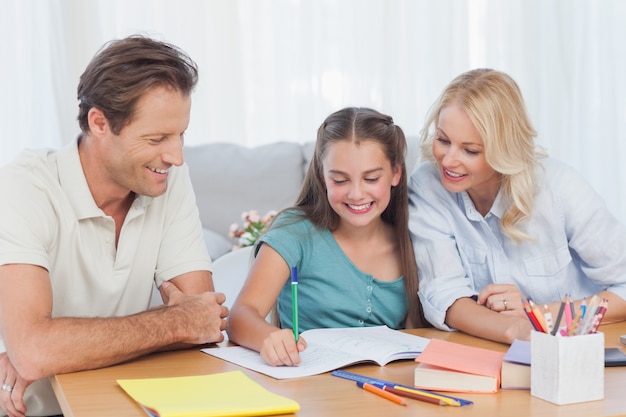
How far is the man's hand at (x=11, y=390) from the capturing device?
151 centimetres

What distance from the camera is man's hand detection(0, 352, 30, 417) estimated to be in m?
1.51

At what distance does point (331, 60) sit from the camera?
13.0 ft

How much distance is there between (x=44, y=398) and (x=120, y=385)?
15.8 inches

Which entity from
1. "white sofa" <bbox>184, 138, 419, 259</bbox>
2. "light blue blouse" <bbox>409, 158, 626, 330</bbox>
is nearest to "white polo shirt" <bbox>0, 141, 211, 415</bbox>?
"light blue blouse" <bbox>409, 158, 626, 330</bbox>

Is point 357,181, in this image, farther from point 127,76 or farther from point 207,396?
point 207,396

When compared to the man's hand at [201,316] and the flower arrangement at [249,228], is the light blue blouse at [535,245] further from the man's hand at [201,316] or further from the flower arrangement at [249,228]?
the flower arrangement at [249,228]

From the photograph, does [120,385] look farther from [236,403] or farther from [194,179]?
[194,179]

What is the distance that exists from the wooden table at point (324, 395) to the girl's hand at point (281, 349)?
0.15ft

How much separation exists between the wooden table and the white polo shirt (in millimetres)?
272

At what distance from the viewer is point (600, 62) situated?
4.27 meters

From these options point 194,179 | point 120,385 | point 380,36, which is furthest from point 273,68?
point 120,385

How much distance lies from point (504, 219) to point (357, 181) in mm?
330

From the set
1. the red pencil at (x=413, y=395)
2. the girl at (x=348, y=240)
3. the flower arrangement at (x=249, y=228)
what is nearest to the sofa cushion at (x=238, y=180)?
the flower arrangement at (x=249, y=228)

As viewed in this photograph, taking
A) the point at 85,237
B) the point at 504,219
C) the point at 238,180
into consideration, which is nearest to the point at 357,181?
the point at 504,219
